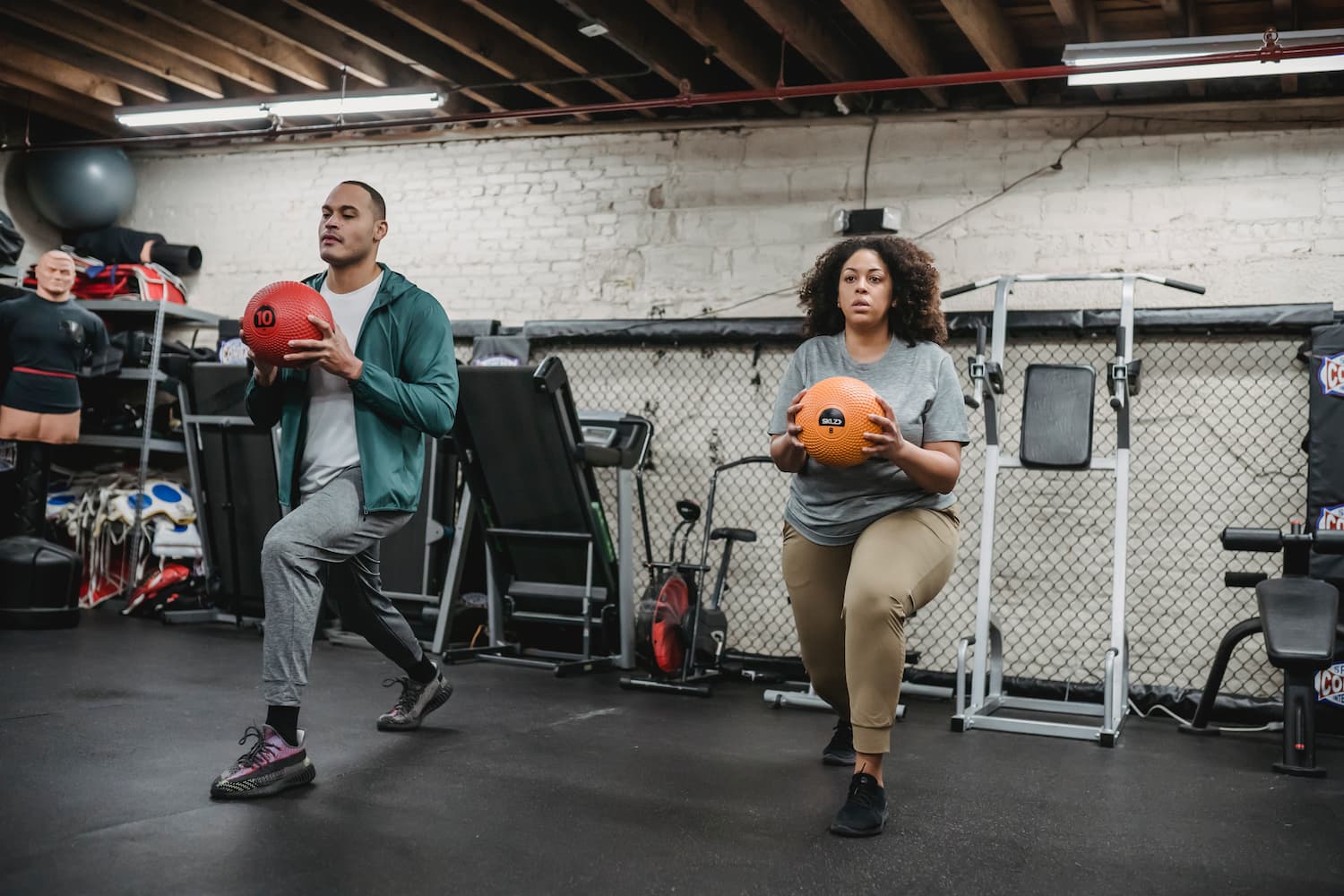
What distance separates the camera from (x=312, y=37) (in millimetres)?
6270

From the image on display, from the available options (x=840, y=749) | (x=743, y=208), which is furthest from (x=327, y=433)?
(x=743, y=208)

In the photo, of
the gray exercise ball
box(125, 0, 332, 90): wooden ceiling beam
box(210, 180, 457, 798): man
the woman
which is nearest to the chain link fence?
the woman

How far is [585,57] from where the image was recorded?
633 centimetres

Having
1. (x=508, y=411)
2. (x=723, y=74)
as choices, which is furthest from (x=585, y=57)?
(x=508, y=411)

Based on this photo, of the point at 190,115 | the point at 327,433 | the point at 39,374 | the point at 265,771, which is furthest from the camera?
the point at 190,115

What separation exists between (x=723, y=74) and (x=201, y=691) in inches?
168

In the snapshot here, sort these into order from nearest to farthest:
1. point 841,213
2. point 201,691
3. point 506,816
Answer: point 506,816, point 201,691, point 841,213

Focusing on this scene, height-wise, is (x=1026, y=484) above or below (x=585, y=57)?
below

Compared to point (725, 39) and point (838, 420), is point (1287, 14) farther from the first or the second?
point (838, 420)

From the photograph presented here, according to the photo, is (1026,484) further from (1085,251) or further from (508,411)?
(508,411)

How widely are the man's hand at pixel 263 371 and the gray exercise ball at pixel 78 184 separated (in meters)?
5.50

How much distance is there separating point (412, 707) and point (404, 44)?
3881 mm

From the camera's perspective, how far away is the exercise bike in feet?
17.5

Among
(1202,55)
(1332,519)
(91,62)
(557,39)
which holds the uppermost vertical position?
(91,62)
